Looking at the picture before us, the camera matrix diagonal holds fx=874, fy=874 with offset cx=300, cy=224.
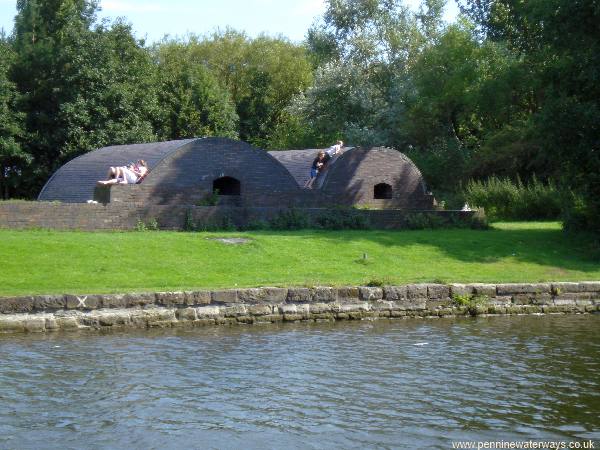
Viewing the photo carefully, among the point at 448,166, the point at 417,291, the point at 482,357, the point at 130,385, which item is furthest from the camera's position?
the point at 448,166

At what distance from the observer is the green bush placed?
34.0 meters

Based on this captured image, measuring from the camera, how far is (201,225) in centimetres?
2544

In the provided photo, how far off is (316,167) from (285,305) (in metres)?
17.2

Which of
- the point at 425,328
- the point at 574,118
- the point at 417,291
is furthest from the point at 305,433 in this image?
the point at 574,118

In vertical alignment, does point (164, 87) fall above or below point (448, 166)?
above

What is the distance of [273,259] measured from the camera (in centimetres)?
2167

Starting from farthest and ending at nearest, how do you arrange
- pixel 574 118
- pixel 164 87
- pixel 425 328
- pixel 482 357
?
pixel 164 87, pixel 574 118, pixel 425 328, pixel 482 357

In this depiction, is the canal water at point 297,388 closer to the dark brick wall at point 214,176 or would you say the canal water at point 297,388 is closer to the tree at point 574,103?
the tree at point 574,103

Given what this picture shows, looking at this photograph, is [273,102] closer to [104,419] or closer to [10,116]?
[10,116]

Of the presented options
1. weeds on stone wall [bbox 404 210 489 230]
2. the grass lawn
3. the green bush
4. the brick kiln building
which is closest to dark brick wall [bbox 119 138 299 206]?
the brick kiln building

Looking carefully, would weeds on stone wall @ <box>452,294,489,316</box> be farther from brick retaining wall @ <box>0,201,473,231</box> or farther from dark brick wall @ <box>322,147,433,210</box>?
dark brick wall @ <box>322,147,433,210</box>

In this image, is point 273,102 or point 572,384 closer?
point 572,384

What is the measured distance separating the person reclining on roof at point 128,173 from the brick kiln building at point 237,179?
39 centimetres

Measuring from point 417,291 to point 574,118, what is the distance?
9037 mm
